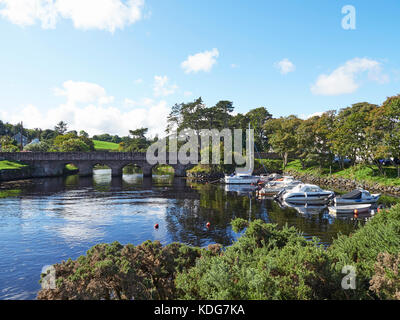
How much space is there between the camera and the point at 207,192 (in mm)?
55031

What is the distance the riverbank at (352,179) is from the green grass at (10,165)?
81252mm

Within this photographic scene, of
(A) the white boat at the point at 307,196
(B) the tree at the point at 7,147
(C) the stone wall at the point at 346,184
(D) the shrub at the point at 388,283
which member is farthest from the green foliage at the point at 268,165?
(B) the tree at the point at 7,147

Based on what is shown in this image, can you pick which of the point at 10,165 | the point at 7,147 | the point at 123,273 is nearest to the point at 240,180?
the point at 123,273

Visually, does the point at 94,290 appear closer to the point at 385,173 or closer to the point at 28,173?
the point at 385,173

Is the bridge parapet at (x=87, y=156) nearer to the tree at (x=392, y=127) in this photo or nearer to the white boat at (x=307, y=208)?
the white boat at (x=307, y=208)

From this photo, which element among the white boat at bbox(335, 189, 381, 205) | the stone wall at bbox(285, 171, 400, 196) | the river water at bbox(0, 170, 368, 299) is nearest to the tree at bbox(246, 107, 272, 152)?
the stone wall at bbox(285, 171, 400, 196)

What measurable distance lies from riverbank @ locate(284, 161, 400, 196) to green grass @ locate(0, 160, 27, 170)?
81.3 metres

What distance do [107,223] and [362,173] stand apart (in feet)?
194

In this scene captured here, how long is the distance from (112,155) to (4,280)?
230 feet

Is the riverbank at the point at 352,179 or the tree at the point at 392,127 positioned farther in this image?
the riverbank at the point at 352,179

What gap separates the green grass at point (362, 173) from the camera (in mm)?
54500

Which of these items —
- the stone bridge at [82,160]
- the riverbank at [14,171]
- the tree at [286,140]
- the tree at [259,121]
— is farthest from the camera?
the tree at [259,121]

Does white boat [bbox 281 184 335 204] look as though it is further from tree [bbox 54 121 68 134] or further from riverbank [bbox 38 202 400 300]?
tree [bbox 54 121 68 134]

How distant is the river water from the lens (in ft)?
66.6
